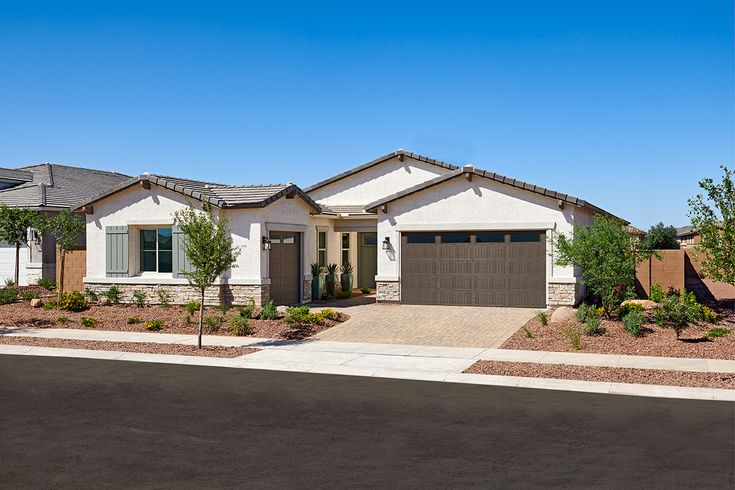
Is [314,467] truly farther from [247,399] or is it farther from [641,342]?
[641,342]

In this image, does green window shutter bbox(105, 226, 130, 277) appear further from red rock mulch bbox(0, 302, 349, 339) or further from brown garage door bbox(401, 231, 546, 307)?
brown garage door bbox(401, 231, 546, 307)

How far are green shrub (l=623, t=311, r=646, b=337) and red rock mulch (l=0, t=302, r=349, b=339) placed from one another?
7.71 m

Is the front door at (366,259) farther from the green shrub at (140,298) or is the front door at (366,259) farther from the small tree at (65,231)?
the small tree at (65,231)

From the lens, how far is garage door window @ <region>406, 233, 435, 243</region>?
2402cm

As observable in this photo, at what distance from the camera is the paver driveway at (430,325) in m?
17.5

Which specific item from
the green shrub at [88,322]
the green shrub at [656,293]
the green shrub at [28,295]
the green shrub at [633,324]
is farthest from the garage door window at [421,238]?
the green shrub at [28,295]

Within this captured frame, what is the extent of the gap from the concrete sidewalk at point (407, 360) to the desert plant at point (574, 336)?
24.3 inches

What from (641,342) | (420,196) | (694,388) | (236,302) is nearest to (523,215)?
(420,196)

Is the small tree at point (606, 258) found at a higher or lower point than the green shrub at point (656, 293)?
higher

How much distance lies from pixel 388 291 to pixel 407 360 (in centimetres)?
965

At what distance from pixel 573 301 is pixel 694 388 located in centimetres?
1041

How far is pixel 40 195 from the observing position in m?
31.6

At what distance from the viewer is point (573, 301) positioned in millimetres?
22062

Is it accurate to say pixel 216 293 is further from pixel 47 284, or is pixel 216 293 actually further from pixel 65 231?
pixel 47 284
